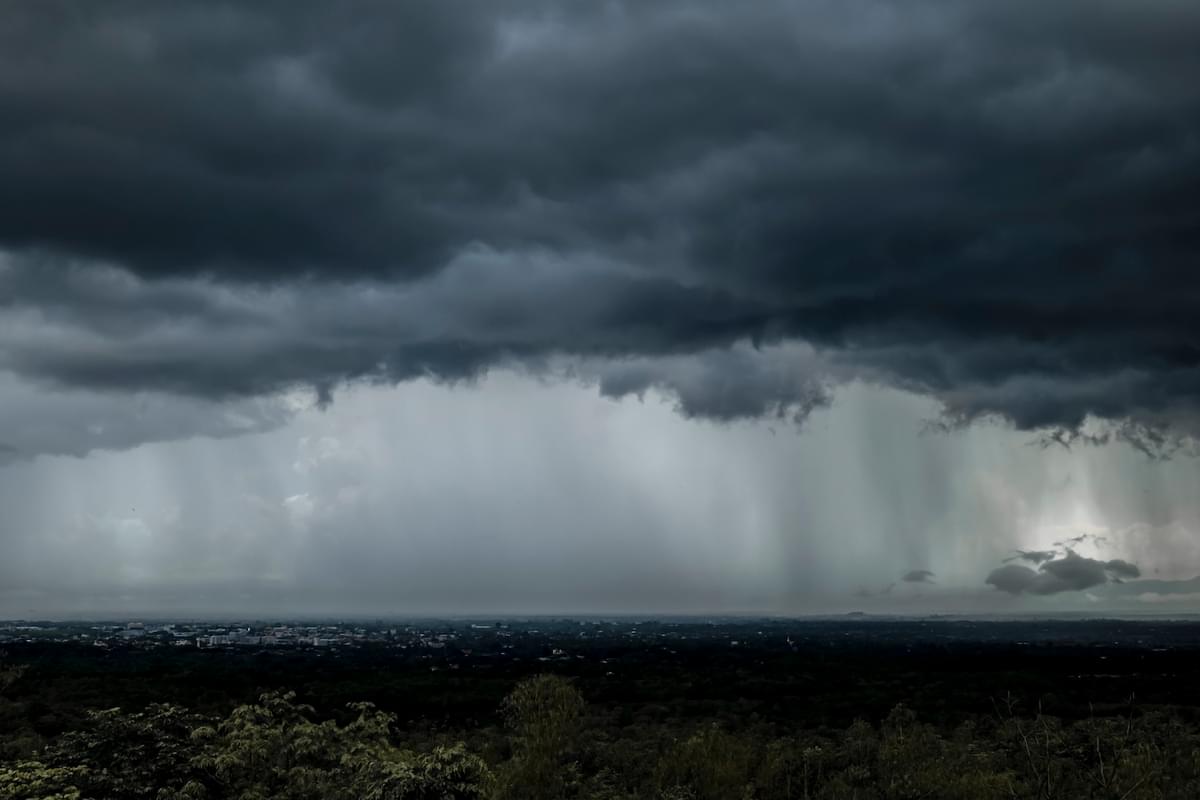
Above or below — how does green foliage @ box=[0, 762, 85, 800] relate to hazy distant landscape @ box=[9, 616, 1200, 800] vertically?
above

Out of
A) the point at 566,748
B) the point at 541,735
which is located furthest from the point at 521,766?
the point at 566,748

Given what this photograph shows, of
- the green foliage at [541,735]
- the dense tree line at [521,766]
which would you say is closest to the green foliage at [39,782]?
the dense tree line at [521,766]

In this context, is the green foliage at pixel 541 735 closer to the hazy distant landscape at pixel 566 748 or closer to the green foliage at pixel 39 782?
the hazy distant landscape at pixel 566 748

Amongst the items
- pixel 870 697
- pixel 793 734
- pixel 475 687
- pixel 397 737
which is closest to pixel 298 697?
pixel 475 687

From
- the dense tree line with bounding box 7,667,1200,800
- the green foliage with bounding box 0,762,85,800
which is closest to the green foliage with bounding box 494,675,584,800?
the dense tree line with bounding box 7,667,1200,800

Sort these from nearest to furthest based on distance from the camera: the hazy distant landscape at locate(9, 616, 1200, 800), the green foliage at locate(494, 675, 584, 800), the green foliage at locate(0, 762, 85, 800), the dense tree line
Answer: the green foliage at locate(0, 762, 85, 800) < the dense tree line < the hazy distant landscape at locate(9, 616, 1200, 800) < the green foliage at locate(494, 675, 584, 800)

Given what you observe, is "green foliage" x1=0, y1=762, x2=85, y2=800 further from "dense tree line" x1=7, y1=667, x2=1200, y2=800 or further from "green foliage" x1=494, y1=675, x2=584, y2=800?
"green foliage" x1=494, y1=675, x2=584, y2=800

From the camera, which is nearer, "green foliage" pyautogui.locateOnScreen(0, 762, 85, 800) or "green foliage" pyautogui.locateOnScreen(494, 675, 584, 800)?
"green foliage" pyautogui.locateOnScreen(0, 762, 85, 800)

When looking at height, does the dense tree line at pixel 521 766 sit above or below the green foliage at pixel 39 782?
below

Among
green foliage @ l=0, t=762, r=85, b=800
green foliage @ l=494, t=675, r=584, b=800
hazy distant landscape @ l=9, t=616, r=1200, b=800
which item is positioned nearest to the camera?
green foliage @ l=0, t=762, r=85, b=800
